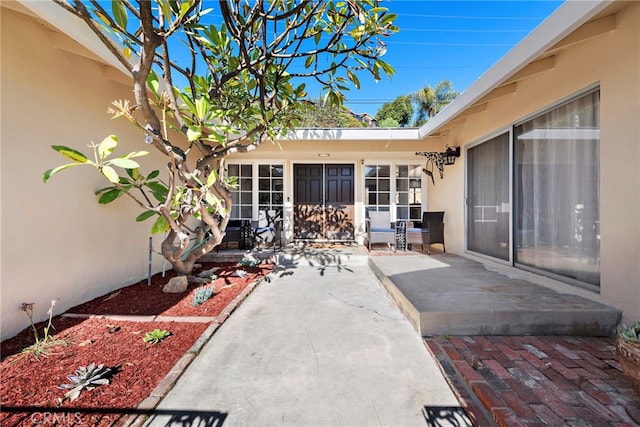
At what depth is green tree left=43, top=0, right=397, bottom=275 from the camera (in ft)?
7.27

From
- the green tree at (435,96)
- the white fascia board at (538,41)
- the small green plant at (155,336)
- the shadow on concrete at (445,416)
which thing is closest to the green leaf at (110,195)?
the small green plant at (155,336)

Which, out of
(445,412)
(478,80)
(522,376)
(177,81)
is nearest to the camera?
(445,412)

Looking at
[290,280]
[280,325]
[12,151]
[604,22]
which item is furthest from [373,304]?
[12,151]

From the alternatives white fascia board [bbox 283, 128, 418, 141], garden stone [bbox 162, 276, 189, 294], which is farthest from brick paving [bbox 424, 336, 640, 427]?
white fascia board [bbox 283, 128, 418, 141]

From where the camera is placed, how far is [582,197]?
106 inches

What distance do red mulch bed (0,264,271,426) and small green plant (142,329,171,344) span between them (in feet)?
0.14

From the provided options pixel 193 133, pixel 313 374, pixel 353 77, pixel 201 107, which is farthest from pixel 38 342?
pixel 353 77

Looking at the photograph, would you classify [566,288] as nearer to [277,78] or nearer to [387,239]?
[387,239]

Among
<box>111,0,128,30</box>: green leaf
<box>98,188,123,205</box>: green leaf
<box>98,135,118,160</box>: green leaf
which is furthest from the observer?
<box>98,188,123,205</box>: green leaf

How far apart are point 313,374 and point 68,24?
3470 millimetres

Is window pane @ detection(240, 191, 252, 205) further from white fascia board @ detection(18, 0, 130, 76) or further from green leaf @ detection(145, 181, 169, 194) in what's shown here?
white fascia board @ detection(18, 0, 130, 76)

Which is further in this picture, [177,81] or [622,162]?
[177,81]

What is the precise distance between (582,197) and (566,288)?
0.97 m

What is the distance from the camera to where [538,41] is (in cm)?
239
